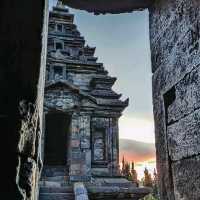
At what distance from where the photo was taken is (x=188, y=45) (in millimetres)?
2652

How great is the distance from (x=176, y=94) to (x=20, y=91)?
5.06 ft

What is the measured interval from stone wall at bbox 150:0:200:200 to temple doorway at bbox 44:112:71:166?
12074mm

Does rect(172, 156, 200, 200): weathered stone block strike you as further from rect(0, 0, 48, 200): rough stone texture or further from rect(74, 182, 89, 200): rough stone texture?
rect(74, 182, 89, 200): rough stone texture

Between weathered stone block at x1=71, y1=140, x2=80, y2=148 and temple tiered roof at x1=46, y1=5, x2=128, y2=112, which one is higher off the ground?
temple tiered roof at x1=46, y1=5, x2=128, y2=112

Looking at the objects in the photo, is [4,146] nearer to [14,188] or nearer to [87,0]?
[14,188]

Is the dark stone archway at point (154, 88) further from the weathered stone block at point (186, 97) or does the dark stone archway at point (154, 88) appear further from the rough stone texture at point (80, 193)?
the rough stone texture at point (80, 193)

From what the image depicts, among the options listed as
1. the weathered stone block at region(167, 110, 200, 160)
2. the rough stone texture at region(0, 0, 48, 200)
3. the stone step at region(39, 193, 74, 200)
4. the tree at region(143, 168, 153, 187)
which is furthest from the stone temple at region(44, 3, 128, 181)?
the tree at region(143, 168, 153, 187)

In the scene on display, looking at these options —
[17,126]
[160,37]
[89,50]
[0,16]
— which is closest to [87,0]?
[160,37]

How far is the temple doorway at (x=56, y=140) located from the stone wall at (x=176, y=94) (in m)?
12.1

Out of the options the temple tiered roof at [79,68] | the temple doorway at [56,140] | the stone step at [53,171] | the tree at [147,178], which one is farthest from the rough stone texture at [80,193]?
the tree at [147,178]

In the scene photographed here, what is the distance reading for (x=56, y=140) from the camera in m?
16.0

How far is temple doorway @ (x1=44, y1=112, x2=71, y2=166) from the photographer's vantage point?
50.4ft

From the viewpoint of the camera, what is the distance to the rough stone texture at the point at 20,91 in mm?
1682

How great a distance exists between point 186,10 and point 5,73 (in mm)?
1661
